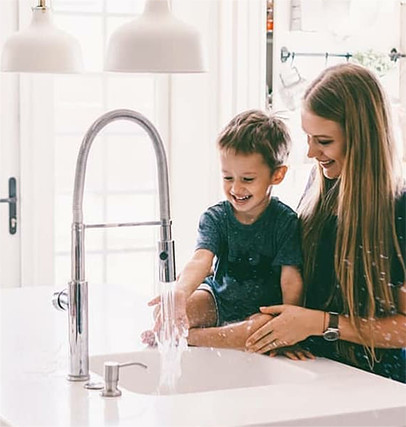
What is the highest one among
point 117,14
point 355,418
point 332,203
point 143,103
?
point 117,14

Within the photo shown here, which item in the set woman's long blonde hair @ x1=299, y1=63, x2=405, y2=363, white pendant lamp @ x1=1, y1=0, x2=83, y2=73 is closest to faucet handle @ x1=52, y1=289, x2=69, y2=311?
woman's long blonde hair @ x1=299, y1=63, x2=405, y2=363

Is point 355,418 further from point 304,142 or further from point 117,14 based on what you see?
point 117,14

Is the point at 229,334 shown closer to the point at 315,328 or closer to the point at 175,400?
the point at 315,328

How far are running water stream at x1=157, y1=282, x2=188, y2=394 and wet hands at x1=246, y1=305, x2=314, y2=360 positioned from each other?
0.14 metres

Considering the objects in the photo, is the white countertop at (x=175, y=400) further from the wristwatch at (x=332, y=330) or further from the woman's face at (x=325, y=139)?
the woman's face at (x=325, y=139)

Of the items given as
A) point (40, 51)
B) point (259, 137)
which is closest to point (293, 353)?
point (259, 137)

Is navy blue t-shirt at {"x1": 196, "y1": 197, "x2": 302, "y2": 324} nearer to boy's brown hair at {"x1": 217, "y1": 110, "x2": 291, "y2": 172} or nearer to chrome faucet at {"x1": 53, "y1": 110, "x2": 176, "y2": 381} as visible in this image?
boy's brown hair at {"x1": 217, "y1": 110, "x2": 291, "y2": 172}

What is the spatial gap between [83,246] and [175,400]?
13.2 inches

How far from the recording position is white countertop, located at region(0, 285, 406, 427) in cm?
160

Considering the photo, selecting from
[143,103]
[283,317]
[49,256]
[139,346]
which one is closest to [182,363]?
[139,346]

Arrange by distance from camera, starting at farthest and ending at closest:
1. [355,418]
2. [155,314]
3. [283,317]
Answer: [155,314]
[283,317]
[355,418]

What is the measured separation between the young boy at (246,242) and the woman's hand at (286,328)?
7 centimetres

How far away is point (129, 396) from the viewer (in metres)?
1.72

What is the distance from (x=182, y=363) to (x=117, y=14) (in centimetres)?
238
